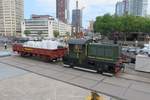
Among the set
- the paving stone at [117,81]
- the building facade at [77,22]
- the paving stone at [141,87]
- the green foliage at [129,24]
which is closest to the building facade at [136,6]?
the building facade at [77,22]

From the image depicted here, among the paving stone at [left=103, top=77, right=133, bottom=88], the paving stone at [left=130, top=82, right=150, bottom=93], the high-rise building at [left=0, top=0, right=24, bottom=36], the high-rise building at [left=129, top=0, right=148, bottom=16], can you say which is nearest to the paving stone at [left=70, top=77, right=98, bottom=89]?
the paving stone at [left=103, top=77, right=133, bottom=88]

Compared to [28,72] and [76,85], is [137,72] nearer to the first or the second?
[76,85]

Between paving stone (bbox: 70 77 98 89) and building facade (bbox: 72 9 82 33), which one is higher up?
building facade (bbox: 72 9 82 33)

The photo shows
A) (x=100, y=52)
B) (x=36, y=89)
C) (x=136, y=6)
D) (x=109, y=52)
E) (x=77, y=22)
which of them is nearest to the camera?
(x=36, y=89)

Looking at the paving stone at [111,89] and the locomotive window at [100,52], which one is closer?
the paving stone at [111,89]

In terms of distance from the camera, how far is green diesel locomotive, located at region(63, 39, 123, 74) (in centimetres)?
1256

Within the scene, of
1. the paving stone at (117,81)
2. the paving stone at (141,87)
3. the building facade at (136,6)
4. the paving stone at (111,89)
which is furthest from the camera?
the building facade at (136,6)

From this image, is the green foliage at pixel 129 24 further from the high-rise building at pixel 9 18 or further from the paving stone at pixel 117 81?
the high-rise building at pixel 9 18

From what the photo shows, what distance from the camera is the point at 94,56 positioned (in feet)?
43.9

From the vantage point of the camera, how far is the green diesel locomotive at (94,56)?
12562mm

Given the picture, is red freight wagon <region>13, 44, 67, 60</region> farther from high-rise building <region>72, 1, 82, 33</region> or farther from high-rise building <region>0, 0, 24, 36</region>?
high-rise building <region>0, 0, 24, 36</region>

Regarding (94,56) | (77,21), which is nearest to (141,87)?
(94,56)

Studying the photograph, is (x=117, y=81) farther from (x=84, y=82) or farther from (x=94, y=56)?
(x=94, y=56)

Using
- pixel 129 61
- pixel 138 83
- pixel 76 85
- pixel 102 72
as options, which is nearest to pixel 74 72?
pixel 102 72
